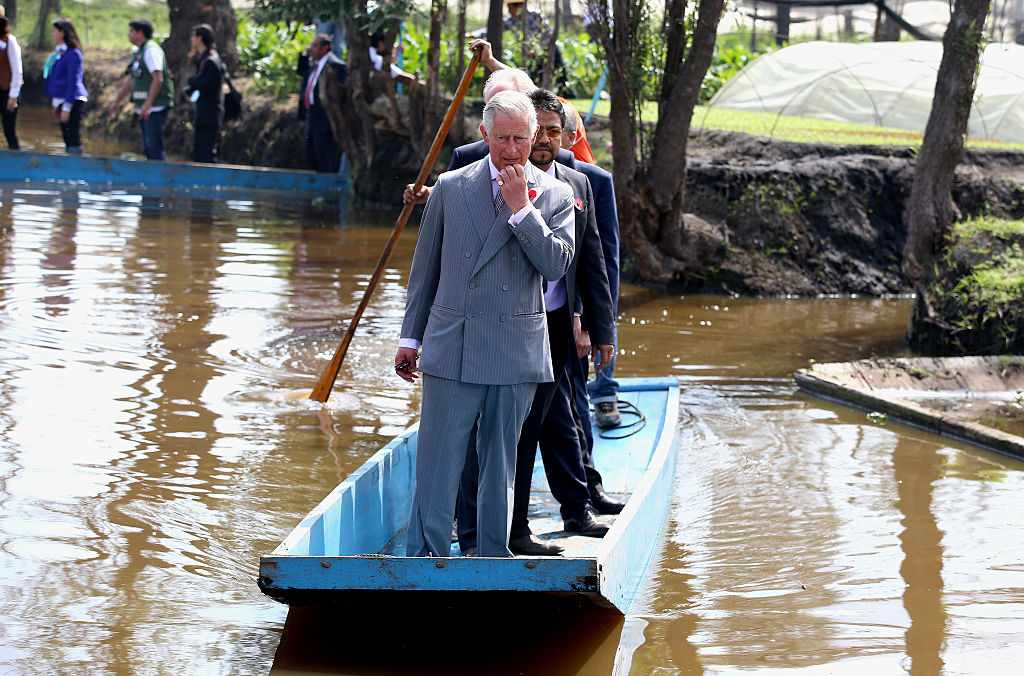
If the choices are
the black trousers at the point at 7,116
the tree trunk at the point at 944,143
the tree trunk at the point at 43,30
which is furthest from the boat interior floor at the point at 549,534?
the tree trunk at the point at 43,30

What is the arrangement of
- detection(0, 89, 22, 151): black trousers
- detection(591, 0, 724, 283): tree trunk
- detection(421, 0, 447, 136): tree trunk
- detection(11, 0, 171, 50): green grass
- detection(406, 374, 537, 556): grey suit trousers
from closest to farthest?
detection(406, 374, 537, 556): grey suit trousers, detection(591, 0, 724, 283): tree trunk, detection(421, 0, 447, 136): tree trunk, detection(0, 89, 22, 151): black trousers, detection(11, 0, 171, 50): green grass

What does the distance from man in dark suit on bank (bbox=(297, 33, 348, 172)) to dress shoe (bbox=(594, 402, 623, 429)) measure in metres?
11.0

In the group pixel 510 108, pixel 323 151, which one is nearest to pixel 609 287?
pixel 510 108

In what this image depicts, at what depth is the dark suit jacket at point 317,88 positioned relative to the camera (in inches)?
666

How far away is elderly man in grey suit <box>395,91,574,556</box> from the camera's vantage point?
161 inches

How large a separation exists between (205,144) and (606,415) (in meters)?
12.4

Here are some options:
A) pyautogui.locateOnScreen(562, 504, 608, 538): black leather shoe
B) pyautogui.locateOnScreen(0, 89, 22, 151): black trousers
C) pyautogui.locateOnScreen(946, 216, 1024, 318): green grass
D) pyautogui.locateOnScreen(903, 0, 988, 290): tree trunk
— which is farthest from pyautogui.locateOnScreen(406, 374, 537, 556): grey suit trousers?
pyautogui.locateOnScreen(0, 89, 22, 151): black trousers

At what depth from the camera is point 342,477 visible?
6117mm

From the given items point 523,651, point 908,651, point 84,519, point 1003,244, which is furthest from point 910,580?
point 1003,244

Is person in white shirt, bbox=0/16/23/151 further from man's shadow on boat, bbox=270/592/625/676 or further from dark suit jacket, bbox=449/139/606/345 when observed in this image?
man's shadow on boat, bbox=270/592/625/676

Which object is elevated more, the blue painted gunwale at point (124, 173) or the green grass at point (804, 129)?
the green grass at point (804, 129)

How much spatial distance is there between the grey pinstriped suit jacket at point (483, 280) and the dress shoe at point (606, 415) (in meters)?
2.44

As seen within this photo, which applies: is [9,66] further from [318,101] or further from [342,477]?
[342,477]

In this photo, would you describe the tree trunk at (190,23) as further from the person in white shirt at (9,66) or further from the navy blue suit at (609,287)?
the navy blue suit at (609,287)
